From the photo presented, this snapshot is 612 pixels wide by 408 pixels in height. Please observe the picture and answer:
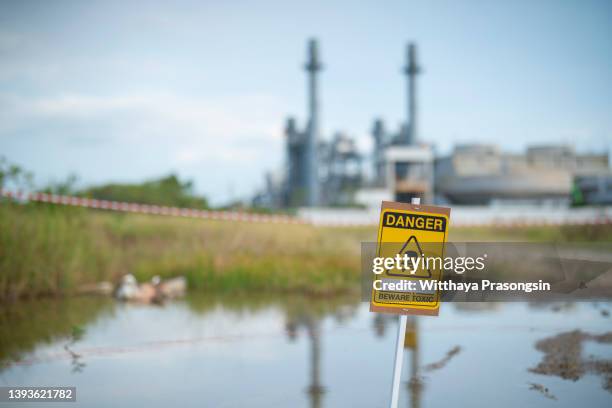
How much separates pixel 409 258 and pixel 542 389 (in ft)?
7.74

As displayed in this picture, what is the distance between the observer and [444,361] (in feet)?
22.2

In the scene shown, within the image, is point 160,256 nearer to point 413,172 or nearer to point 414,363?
point 414,363

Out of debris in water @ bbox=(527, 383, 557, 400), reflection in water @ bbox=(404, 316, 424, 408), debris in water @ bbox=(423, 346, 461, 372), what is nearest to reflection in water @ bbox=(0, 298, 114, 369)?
reflection in water @ bbox=(404, 316, 424, 408)

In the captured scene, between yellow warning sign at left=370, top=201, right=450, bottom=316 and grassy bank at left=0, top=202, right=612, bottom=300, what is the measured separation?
9.20m

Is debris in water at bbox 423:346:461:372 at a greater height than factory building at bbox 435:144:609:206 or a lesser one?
lesser

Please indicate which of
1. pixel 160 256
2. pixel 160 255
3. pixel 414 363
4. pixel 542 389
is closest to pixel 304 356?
pixel 414 363

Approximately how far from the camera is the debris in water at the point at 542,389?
5.37m

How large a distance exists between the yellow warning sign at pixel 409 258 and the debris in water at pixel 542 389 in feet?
6.32

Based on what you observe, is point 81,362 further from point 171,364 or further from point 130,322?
point 130,322

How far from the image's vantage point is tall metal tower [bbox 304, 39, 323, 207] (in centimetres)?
4981

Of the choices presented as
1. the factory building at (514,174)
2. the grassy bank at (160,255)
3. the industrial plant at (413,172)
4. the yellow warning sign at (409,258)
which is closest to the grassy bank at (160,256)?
the grassy bank at (160,255)

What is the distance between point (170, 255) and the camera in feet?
50.0

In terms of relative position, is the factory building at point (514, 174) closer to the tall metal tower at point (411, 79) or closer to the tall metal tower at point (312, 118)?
the tall metal tower at point (411, 79)

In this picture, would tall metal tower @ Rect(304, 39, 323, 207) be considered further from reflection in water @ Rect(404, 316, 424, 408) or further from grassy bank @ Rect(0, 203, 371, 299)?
reflection in water @ Rect(404, 316, 424, 408)
